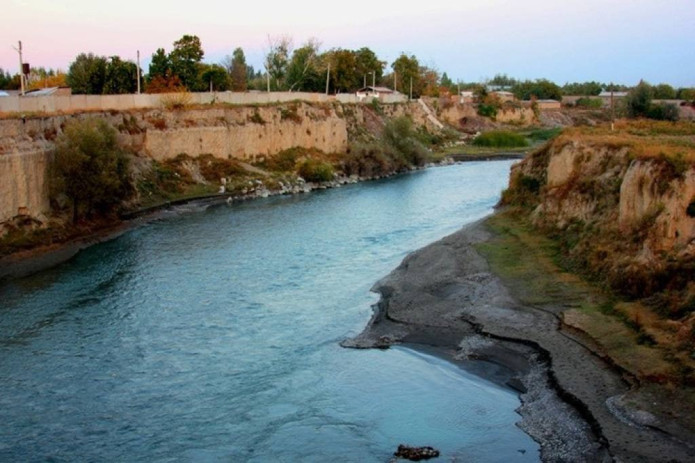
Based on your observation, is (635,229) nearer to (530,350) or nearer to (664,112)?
(530,350)

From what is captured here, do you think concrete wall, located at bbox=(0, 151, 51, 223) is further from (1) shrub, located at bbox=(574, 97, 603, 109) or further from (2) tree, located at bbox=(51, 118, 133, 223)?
(1) shrub, located at bbox=(574, 97, 603, 109)

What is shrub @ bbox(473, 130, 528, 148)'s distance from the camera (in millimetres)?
100688

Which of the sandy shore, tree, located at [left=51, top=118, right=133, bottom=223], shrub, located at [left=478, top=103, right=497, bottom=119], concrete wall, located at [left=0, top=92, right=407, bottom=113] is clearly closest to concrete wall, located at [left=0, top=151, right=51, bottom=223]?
tree, located at [left=51, top=118, right=133, bottom=223]

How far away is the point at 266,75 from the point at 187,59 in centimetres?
3224

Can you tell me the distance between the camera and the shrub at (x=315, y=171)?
211ft

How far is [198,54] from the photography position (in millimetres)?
81438

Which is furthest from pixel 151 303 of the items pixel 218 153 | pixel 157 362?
pixel 218 153

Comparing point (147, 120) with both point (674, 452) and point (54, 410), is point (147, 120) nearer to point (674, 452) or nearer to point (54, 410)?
point (54, 410)

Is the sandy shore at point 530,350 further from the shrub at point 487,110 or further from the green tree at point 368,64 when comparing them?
the shrub at point 487,110


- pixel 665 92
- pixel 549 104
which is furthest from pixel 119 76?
pixel 549 104

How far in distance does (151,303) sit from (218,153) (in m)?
34.8

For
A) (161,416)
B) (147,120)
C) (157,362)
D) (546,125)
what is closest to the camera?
(161,416)

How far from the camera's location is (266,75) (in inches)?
4424

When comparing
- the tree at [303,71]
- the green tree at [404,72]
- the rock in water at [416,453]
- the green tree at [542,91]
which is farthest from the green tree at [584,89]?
the rock in water at [416,453]
